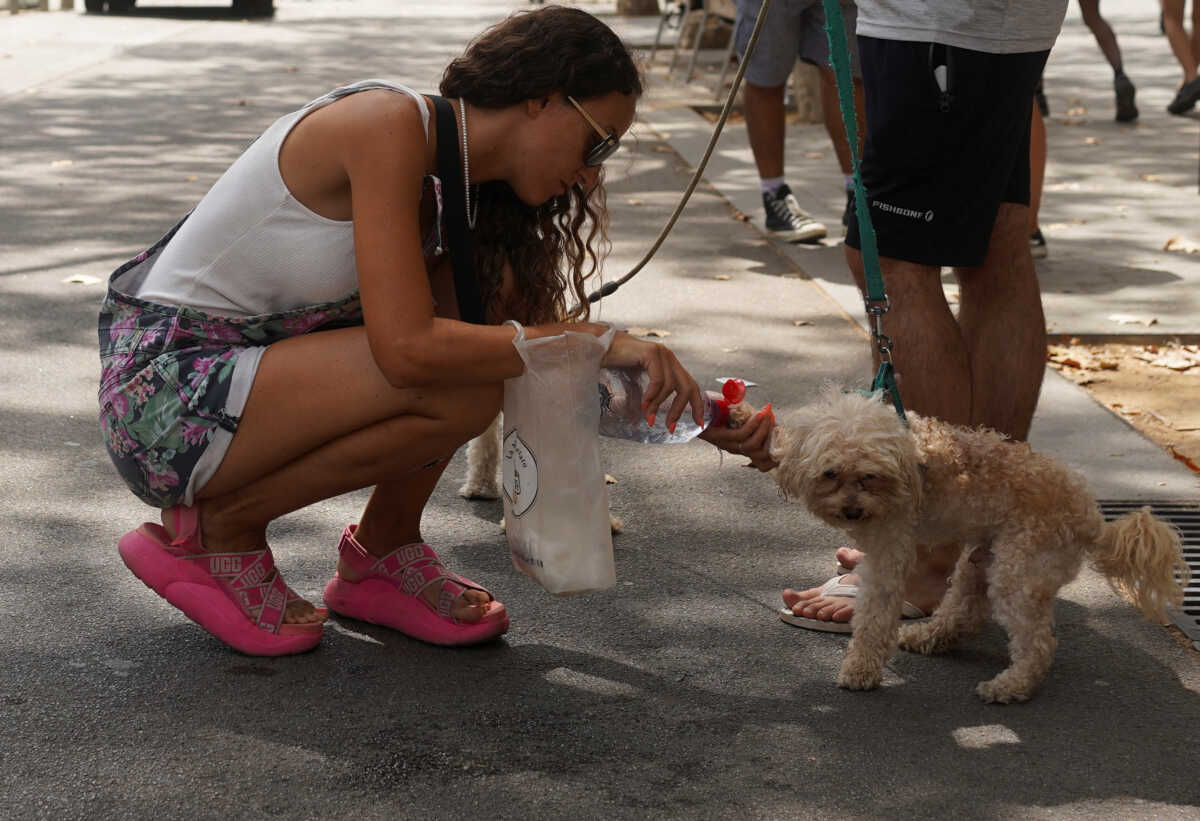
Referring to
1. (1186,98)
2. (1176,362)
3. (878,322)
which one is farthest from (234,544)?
(1186,98)

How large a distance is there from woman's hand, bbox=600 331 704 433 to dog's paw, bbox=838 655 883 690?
0.60 m

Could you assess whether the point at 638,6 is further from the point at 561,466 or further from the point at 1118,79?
the point at 561,466

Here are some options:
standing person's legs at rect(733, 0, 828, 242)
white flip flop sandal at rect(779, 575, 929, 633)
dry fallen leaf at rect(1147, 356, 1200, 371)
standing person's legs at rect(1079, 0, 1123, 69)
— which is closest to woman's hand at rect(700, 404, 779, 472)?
white flip flop sandal at rect(779, 575, 929, 633)

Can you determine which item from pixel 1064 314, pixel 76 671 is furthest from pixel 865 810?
pixel 1064 314

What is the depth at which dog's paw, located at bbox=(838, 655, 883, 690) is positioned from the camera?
2.93m

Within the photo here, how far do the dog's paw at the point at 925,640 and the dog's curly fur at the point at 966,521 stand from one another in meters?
0.18

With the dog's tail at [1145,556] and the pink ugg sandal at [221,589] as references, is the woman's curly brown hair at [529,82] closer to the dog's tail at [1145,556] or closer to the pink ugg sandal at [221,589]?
the pink ugg sandal at [221,589]

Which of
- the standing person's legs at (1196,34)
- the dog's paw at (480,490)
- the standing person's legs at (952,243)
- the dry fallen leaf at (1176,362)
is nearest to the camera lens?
the standing person's legs at (952,243)

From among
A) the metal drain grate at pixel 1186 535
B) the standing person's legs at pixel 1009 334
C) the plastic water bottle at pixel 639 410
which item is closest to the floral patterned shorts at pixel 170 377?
the plastic water bottle at pixel 639 410

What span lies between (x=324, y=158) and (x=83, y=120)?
8401mm

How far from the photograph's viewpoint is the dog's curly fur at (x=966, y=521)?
272cm

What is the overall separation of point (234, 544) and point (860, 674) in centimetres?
134

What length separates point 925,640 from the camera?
10.3 feet

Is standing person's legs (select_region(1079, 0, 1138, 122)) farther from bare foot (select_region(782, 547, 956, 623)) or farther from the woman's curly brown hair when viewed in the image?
the woman's curly brown hair
